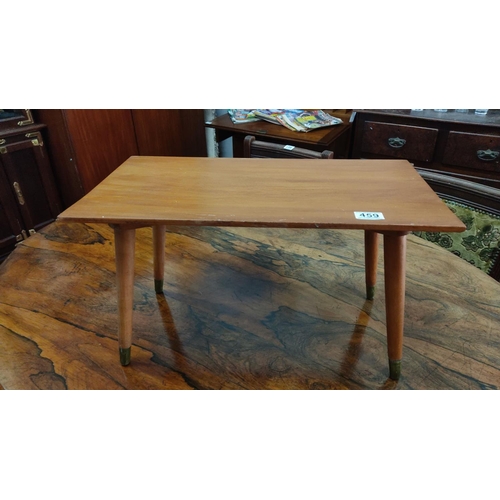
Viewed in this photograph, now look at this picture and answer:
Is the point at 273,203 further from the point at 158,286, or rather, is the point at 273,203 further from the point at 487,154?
the point at 487,154

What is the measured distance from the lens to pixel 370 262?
1014 mm

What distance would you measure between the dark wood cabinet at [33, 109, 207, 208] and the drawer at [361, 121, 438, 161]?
1.20 m

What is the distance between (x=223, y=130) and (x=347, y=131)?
698 millimetres

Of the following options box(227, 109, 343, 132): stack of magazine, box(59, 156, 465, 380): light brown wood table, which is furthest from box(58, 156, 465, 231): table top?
box(227, 109, 343, 132): stack of magazine

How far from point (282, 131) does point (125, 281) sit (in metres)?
1.47

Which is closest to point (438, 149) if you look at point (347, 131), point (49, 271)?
point (347, 131)

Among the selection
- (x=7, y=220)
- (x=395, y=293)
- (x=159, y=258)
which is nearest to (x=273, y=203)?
(x=395, y=293)

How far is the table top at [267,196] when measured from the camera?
701 millimetres

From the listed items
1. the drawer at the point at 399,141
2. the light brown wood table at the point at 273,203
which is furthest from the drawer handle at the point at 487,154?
the light brown wood table at the point at 273,203

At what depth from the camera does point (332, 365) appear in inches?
33.2

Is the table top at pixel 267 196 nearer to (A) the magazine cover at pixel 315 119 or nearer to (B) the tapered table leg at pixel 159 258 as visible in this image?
(B) the tapered table leg at pixel 159 258

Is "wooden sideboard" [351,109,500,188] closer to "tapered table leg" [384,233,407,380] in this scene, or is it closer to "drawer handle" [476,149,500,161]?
"drawer handle" [476,149,500,161]

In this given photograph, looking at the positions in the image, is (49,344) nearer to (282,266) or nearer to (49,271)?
(49,271)

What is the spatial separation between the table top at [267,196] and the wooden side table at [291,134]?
97 centimetres
